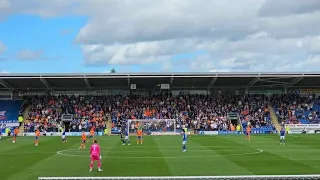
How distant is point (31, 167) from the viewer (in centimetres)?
2362

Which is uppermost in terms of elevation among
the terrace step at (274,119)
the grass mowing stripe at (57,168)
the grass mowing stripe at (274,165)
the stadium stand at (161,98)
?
the stadium stand at (161,98)

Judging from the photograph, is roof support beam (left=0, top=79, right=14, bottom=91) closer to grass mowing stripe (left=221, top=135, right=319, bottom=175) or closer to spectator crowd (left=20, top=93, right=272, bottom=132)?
spectator crowd (left=20, top=93, right=272, bottom=132)

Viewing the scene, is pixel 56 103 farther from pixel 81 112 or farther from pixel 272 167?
pixel 272 167

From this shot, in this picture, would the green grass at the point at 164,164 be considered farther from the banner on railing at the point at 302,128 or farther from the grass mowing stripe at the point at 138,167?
the banner on railing at the point at 302,128

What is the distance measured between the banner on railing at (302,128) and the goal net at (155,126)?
16904mm

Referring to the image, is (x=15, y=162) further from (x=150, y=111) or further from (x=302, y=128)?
(x=302, y=128)

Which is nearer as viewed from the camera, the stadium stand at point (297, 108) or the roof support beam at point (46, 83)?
the roof support beam at point (46, 83)

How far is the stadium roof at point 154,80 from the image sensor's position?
5991 cm

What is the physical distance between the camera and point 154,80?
63.8 m

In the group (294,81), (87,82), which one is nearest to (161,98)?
(87,82)

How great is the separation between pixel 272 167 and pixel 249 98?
45.4 meters


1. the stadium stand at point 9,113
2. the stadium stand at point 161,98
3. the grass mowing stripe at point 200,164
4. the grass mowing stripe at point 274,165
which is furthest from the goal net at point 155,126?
the grass mowing stripe at point 274,165

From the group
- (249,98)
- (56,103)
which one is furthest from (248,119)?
(56,103)

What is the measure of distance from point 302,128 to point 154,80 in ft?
76.2
